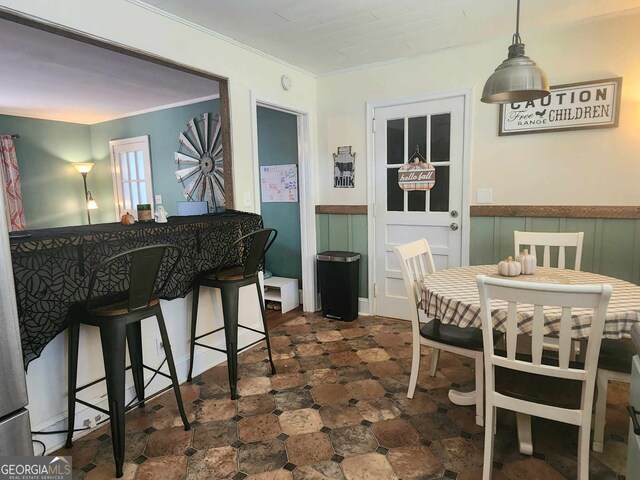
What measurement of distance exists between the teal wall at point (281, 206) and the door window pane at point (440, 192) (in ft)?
4.93

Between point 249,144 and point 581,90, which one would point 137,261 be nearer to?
point 249,144

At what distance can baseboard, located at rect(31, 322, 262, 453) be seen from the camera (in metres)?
1.97

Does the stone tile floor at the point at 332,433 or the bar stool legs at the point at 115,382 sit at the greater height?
the bar stool legs at the point at 115,382

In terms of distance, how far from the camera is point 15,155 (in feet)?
16.4

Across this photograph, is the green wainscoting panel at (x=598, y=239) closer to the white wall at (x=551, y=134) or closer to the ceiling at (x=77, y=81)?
the white wall at (x=551, y=134)

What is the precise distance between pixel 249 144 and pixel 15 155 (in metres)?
3.89

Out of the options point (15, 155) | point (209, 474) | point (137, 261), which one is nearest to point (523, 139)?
point (137, 261)

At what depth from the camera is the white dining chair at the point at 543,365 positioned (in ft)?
4.53

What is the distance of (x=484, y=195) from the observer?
321 cm

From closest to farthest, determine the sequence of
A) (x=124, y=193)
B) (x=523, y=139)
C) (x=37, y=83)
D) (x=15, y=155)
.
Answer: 1. (x=523, y=139)
2. (x=37, y=83)
3. (x=15, y=155)
4. (x=124, y=193)

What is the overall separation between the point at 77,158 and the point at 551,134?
19.8 ft

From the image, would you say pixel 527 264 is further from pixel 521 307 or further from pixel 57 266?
pixel 57 266

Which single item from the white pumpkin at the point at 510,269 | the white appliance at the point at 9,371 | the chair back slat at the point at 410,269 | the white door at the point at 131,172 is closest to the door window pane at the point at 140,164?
the white door at the point at 131,172

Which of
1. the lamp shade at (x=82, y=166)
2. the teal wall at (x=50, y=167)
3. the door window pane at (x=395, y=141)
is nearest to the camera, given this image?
the door window pane at (x=395, y=141)
